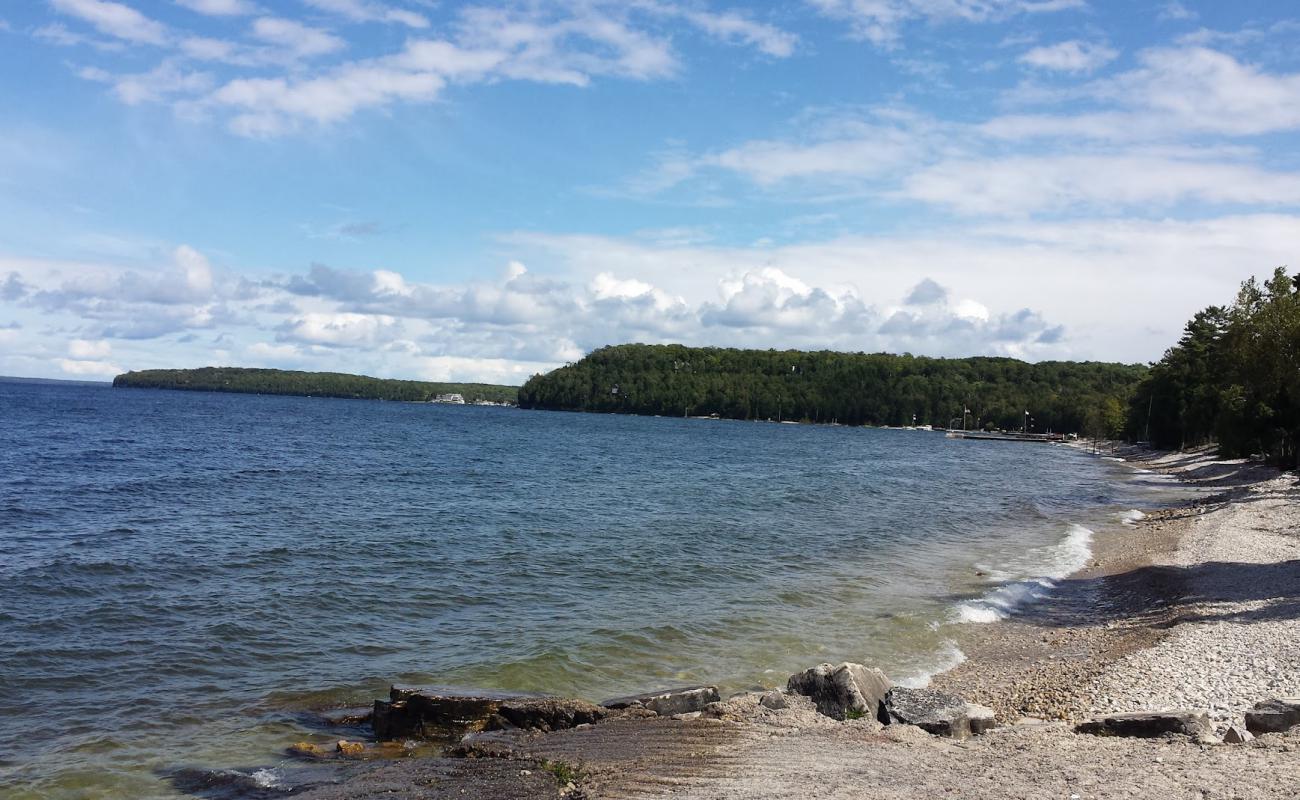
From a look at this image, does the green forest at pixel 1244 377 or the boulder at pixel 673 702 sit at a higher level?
the green forest at pixel 1244 377

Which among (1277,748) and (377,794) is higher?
(1277,748)

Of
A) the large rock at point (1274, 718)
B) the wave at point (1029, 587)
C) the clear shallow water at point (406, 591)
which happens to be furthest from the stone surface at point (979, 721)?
the wave at point (1029, 587)

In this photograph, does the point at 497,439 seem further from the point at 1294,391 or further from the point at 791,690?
the point at 791,690

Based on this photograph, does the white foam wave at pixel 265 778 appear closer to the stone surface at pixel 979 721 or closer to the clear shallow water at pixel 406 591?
the clear shallow water at pixel 406 591

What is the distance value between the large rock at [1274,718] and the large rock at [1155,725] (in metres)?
0.47

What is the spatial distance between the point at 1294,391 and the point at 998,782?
4807cm

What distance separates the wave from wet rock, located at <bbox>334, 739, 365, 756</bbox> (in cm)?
1471

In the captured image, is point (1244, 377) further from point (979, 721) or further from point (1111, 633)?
point (979, 721)

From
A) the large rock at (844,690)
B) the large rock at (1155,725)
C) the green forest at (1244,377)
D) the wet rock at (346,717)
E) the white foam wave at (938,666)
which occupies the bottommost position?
the white foam wave at (938,666)

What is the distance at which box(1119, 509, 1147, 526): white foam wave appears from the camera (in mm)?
40397

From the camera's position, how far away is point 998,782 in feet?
29.8

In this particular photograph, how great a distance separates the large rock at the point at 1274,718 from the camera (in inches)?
408

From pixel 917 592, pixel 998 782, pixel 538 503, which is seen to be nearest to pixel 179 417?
pixel 538 503

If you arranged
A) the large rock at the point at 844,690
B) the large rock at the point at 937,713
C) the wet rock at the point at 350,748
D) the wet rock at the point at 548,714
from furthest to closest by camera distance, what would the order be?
the large rock at the point at 844,690
the wet rock at the point at 548,714
the wet rock at the point at 350,748
the large rock at the point at 937,713
